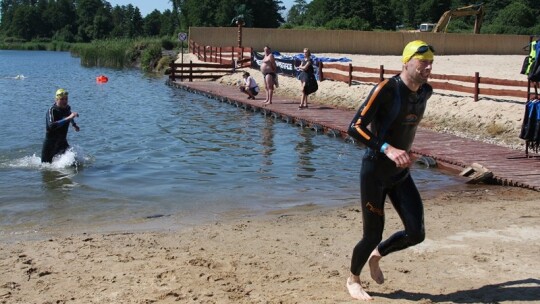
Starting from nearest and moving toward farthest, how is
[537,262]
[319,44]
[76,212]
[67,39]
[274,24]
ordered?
[537,262], [76,212], [319,44], [274,24], [67,39]

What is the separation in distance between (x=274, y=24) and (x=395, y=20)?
59.9 ft

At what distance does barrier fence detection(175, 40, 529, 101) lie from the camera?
16.7 metres

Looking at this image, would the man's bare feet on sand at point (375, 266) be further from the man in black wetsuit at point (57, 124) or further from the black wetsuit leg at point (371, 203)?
the man in black wetsuit at point (57, 124)

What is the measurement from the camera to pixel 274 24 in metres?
97.6

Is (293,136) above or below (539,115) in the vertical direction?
below

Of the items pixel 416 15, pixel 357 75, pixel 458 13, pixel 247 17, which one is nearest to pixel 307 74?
pixel 357 75

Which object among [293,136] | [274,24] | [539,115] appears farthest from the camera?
[274,24]

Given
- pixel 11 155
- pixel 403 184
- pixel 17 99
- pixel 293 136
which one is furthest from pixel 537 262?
pixel 17 99

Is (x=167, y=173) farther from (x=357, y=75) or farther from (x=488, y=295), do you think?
(x=357, y=75)

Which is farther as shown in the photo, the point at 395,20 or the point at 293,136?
the point at 395,20

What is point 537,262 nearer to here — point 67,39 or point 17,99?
point 17,99

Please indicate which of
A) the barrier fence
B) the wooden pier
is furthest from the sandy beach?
the barrier fence

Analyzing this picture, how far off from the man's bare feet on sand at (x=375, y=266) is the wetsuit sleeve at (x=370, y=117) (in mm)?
980

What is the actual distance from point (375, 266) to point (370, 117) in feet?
4.17
